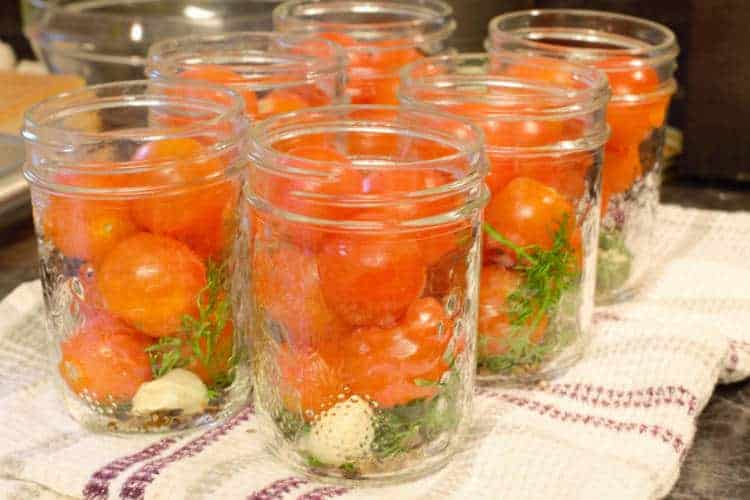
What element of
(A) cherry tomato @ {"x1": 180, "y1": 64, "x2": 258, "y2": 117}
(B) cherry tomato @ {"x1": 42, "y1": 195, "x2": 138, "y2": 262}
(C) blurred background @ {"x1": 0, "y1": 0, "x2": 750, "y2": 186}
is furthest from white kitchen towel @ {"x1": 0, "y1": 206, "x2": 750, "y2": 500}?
(C) blurred background @ {"x1": 0, "y1": 0, "x2": 750, "y2": 186}

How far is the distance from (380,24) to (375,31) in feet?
0.11

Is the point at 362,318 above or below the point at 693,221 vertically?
above

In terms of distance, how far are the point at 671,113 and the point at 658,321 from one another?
2.06 ft

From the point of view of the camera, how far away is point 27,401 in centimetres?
Answer: 83

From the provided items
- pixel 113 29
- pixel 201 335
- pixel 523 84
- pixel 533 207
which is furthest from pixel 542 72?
pixel 113 29

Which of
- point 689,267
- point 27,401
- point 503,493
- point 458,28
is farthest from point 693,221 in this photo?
point 27,401

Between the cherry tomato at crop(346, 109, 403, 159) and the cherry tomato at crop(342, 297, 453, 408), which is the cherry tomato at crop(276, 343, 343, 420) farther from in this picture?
the cherry tomato at crop(346, 109, 403, 159)

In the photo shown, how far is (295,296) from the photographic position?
2.31 ft

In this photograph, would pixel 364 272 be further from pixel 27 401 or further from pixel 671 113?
pixel 671 113

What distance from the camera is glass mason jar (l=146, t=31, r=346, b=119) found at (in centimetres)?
86

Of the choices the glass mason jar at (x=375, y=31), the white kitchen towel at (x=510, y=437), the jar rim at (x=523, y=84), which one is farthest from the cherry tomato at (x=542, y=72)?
the white kitchen towel at (x=510, y=437)

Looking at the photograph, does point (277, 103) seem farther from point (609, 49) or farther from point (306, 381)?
point (609, 49)

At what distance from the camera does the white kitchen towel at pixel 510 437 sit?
0.70m

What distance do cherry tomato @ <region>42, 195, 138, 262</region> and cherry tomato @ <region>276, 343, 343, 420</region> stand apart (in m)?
0.13
